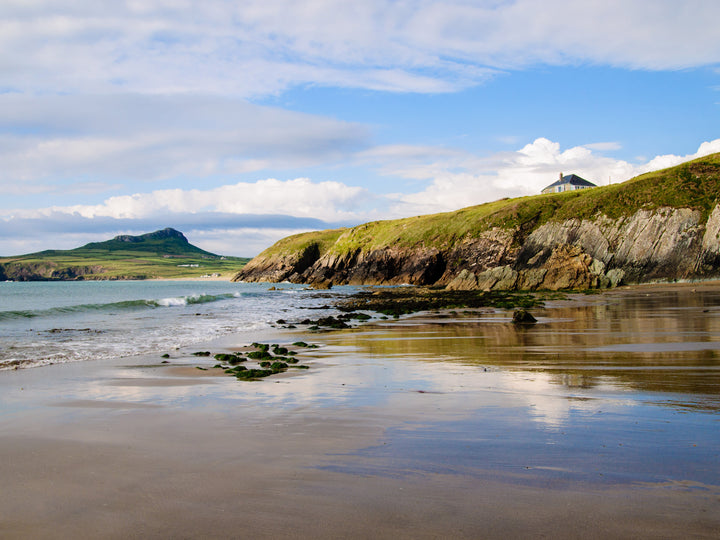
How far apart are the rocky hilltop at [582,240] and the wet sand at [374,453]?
4916cm

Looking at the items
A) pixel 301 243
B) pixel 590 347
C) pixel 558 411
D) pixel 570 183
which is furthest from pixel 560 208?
pixel 301 243

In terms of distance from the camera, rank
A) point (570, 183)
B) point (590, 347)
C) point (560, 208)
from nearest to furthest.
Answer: point (590, 347), point (560, 208), point (570, 183)

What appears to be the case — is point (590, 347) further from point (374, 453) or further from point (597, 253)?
point (597, 253)

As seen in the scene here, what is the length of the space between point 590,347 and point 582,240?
53.7 meters

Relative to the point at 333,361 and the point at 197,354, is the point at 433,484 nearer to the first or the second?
the point at 333,361

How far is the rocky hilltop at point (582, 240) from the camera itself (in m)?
54.0

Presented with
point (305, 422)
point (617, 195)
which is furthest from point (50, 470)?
point (617, 195)

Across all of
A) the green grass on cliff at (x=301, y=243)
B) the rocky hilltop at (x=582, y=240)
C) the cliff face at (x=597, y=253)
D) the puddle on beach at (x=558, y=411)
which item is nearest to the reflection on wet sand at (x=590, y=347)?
the puddle on beach at (x=558, y=411)

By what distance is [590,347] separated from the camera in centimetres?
1351

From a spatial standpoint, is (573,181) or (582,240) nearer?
(582,240)

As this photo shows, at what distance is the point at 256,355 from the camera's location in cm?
1398

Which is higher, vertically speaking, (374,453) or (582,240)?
(582,240)

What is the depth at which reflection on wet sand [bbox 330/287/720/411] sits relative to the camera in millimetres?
8781

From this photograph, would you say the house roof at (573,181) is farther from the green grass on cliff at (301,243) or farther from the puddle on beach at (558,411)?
the puddle on beach at (558,411)
